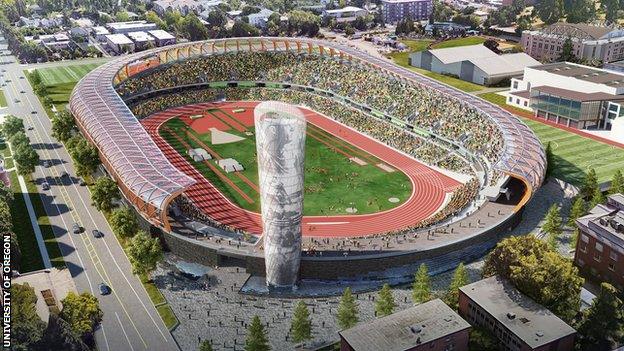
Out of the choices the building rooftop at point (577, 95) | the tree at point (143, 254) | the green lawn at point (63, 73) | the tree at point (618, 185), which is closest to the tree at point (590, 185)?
the tree at point (618, 185)

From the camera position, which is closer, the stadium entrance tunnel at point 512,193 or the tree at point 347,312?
the tree at point 347,312

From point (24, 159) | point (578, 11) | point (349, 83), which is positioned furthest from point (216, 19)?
point (24, 159)

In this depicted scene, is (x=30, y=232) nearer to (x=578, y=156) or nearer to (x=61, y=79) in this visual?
(x=578, y=156)

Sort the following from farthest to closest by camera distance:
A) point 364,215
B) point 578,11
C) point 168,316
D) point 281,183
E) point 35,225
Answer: point 578,11
point 364,215
point 35,225
point 168,316
point 281,183

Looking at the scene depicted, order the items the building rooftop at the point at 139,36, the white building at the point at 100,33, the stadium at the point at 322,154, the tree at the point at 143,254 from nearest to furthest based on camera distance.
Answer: the tree at the point at 143,254
the stadium at the point at 322,154
the building rooftop at the point at 139,36
the white building at the point at 100,33

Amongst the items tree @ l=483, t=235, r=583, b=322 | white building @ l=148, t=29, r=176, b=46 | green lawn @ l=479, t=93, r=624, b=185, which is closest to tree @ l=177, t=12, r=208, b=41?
white building @ l=148, t=29, r=176, b=46

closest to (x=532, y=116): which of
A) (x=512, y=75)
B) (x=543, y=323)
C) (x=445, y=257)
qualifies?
(x=512, y=75)

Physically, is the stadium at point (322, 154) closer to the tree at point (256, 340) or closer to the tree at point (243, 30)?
the tree at point (256, 340)

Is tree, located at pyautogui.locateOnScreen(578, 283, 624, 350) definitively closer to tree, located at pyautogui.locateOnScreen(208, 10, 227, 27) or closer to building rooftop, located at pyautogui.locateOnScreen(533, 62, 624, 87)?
building rooftop, located at pyautogui.locateOnScreen(533, 62, 624, 87)
